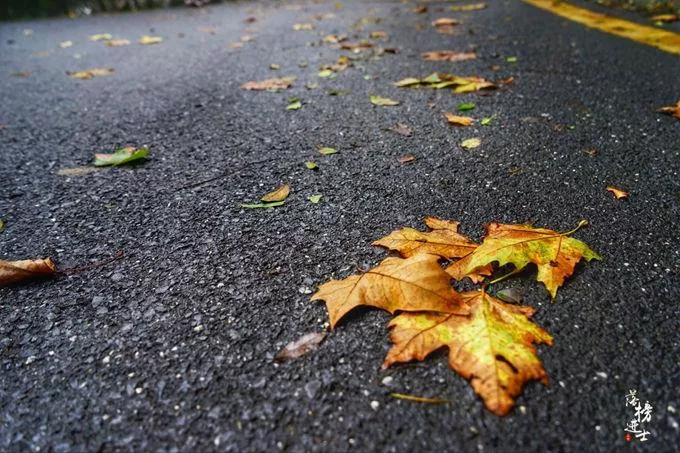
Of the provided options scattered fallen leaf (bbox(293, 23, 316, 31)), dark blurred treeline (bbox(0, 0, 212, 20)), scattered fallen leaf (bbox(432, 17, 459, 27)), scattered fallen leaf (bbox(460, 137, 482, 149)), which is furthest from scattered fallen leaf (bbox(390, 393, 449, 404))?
dark blurred treeline (bbox(0, 0, 212, 20))

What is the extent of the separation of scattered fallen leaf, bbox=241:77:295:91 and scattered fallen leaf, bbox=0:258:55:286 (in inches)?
72.8

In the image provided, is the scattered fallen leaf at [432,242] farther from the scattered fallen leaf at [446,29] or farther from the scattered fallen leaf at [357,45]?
the scattered fallen leaf at [446,29]

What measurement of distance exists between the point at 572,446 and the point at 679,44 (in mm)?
3453

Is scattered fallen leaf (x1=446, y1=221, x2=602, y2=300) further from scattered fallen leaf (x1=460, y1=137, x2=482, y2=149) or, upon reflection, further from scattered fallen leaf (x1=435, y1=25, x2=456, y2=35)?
scattered fallen leaf (x1=435, y1=25, x2=456, y2=35)

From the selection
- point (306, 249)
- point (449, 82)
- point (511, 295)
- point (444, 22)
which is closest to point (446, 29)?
point (444, 22)

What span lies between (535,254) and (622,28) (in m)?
3.46

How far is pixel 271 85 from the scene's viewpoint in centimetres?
289

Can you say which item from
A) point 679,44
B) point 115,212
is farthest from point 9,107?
point 679,44

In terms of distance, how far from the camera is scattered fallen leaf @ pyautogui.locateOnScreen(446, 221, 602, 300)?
3.91 feet

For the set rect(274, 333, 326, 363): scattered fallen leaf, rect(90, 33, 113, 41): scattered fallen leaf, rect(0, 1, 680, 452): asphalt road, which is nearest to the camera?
rect(0, 1, 680, 452): asphalt road

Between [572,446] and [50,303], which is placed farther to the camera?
[50,303]

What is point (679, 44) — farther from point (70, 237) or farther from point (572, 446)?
point (70, 237)

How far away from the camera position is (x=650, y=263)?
4.06ft

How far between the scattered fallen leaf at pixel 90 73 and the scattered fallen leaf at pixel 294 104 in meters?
1.75
